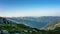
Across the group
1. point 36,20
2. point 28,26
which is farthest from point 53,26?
point 28,26

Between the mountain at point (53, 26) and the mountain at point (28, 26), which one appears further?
the mountain at point (53, 26)

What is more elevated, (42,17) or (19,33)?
(42,17)

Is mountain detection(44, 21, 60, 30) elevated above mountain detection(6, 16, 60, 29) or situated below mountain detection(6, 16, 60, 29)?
below

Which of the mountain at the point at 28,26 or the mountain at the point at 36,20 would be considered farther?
the mountain at the point at 36,20

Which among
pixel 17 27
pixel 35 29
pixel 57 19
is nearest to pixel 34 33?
pixel 35 29

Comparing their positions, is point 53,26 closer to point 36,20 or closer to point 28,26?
point 36,20

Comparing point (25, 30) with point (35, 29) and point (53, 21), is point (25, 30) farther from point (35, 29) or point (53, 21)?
point (53, 21)

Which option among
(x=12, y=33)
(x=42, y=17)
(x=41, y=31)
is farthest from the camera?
(x=42, y=17)

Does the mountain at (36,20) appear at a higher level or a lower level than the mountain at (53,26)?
higher

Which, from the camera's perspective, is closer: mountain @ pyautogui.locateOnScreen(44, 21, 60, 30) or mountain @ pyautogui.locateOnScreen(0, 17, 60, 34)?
mountain @ pyautogui.locateOnScreen(0, 17, 60, 34)

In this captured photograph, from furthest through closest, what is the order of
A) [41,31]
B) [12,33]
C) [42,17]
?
[42,17]
[41,31]
[12,33]

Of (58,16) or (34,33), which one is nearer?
(34,33)
